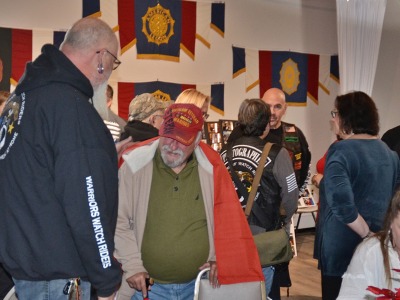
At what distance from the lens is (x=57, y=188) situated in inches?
68.8

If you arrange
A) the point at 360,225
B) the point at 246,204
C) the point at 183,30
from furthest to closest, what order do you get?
the point at 183,30 < the point at 246,204 < the point at 360,225

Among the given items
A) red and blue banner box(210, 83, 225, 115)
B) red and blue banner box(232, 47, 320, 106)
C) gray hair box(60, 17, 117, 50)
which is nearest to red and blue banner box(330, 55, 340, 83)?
red and blue banner box(232, 47, 320, 106)

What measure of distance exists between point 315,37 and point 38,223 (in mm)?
6806

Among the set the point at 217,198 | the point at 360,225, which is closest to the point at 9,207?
the point at 217,198

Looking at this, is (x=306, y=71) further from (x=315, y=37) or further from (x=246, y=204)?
(x=246, y=204)

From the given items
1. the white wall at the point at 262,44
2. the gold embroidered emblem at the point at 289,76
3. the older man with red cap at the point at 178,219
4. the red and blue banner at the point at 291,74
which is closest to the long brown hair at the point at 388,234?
the older man with red cap at the point at 178,219

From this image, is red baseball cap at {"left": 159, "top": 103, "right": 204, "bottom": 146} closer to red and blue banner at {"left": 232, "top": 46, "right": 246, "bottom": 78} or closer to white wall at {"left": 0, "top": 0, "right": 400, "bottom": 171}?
white wall at {"left": 0, "top": 0, "right": 400, "bottom": 171}

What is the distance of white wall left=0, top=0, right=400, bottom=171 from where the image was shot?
6.14m

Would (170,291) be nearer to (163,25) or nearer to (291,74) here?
(163,25)

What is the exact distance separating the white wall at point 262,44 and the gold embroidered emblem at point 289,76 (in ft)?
0.69

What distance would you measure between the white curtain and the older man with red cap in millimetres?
4484

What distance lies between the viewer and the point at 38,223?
5.83ft

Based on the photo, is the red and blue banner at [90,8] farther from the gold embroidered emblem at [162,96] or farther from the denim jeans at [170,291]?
the denim jeans at [170,291]

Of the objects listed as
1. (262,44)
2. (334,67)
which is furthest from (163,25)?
(334,67)
